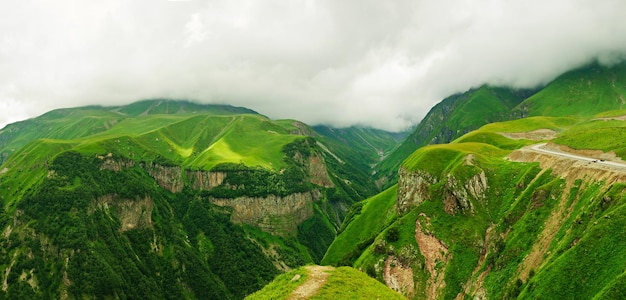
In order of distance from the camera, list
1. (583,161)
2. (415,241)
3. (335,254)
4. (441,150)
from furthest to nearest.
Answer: (335,254) → (441,150) → (415,241) → (583,161)

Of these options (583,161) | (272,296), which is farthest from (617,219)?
(272,296)

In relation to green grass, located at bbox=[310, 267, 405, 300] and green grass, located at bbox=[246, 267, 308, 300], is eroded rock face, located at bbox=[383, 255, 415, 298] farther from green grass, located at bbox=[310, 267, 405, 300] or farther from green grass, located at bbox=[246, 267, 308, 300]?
green grass, located at bbox=[246, 267, 308, 300]

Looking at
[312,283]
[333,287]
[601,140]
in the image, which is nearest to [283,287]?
[312,283]

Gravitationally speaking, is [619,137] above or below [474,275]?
above

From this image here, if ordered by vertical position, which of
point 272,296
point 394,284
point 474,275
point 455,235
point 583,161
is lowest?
point 394,284

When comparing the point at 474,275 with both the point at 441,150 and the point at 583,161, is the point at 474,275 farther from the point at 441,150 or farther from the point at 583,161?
the point at 441,150
